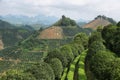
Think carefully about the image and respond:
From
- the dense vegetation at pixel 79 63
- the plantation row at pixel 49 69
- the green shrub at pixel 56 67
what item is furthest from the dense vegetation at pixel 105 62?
the green shrub at pixel 56 67

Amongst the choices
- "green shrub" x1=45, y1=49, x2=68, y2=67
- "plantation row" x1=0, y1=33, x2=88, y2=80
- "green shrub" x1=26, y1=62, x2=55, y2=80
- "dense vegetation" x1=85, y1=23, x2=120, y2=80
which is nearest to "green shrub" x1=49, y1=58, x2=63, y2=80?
"plantation row" x1=0, y1=33, x2=88, y2=80

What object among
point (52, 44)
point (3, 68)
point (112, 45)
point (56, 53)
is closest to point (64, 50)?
point (56, 53)

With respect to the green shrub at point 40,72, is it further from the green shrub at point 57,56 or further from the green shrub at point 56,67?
the green shrub at point 57,56

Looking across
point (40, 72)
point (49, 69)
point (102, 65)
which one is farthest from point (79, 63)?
point (40, 72)

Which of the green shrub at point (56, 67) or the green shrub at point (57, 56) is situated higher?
the green shrub at point (57, 56)

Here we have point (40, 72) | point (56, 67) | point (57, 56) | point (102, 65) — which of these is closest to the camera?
point (40, 72)

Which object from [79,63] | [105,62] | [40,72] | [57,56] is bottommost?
[79,63]

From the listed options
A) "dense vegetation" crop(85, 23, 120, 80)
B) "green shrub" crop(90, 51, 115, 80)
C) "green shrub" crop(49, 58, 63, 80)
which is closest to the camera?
"dense vegetation" crop(85, 23, 120, 80)

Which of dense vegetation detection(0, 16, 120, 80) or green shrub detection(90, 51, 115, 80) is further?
green shrub detection(90, 51, 115, 80)

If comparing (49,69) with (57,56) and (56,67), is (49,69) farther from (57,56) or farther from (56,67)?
(57,56)

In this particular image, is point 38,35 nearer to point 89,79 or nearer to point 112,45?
point 112,45

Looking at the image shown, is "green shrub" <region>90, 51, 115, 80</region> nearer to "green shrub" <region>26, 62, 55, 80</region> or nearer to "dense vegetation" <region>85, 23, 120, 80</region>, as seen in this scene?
"dense vegetation" <region>85, 23, 120, 80</region>
